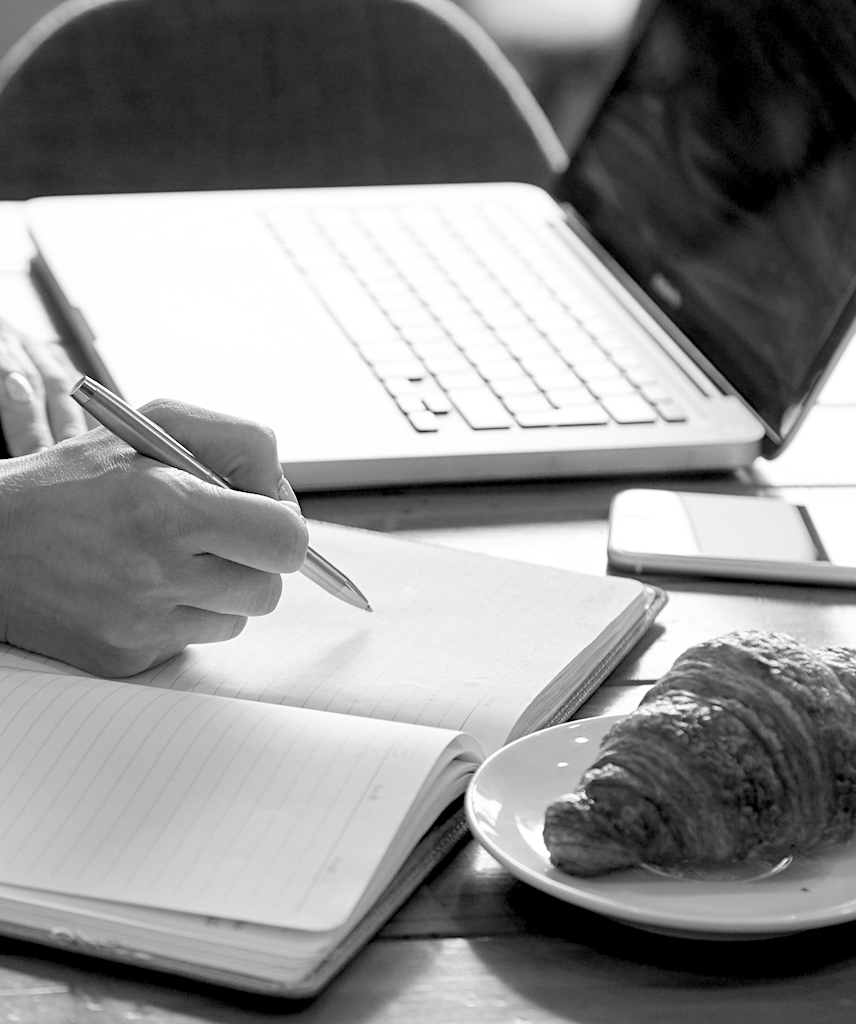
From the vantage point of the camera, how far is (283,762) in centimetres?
52

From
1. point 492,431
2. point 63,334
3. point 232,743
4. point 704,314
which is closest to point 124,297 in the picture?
point 63,334

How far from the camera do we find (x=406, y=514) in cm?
83

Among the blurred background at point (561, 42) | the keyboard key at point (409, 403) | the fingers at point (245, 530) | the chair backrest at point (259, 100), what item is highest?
the fingers at point (245, 530)

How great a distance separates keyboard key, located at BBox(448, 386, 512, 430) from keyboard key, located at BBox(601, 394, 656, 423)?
0.07 m

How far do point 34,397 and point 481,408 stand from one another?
11.2 inches

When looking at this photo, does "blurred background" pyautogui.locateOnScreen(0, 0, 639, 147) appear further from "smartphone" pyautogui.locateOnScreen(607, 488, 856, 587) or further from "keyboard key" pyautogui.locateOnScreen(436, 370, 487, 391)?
"smartphone" pyautogui.locateOnScreen(607, 488, 856, 587)

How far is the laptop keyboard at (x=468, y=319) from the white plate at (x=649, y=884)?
39cm

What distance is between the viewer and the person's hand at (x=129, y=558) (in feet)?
1.95

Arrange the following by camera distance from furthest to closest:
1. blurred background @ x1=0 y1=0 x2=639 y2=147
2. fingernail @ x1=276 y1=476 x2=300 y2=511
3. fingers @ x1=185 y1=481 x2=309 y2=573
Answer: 1. blurred background @ x1=0 y1=0 x2=639 y2=147
2. fingernail @ x1=276 y1=476 x2=300 y2=511
3. fingers @ x1=185 y1=481 x2=309 y2=573

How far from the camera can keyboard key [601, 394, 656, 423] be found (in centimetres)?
91

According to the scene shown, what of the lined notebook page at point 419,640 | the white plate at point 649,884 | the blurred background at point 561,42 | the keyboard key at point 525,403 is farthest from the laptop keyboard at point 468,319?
the blurred background at point 561,42

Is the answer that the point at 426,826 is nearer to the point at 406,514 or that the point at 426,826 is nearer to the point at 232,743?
the point at 232,743

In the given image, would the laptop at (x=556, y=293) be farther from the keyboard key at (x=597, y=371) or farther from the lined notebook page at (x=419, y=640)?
the lined notebook page at (x=419, y=640)

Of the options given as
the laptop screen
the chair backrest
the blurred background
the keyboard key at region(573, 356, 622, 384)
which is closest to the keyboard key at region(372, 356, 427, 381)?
the keyboard key at region(573, 356, 622, 384)
